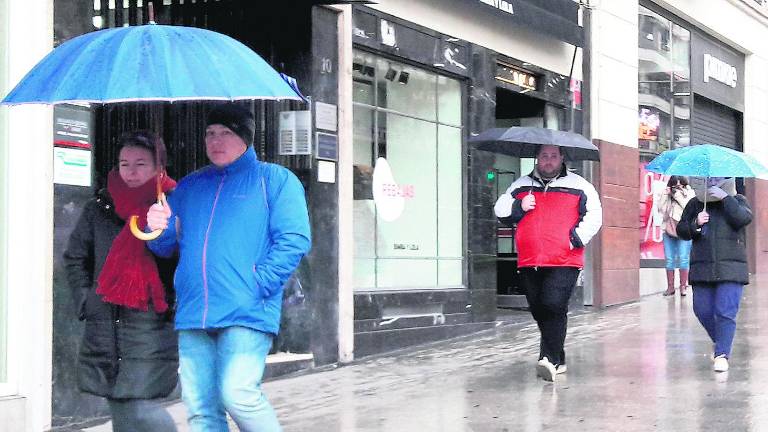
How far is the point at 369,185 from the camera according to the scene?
36.4ft

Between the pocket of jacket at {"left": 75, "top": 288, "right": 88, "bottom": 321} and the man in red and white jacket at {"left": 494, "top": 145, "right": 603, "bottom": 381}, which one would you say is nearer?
the pocket of jacket at {"left": 75, "top": 288, "right": 88, "bottom": 321}

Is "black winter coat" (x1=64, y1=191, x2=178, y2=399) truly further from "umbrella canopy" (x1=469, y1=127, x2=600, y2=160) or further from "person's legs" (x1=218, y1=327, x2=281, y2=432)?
"umbrella canopy" (x1=469, y1=127, x2=600, y2=160)

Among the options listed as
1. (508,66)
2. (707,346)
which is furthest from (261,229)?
(508,66)

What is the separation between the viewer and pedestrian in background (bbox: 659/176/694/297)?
52.6 feet

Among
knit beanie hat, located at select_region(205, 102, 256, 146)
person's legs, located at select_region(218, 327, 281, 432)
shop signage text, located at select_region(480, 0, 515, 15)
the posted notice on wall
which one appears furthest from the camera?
shop signage text, located at select_region(480, 0, 515, 15)

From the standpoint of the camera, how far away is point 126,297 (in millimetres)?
5297

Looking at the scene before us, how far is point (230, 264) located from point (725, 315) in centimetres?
554

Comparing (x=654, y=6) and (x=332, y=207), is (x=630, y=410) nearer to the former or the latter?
(x=332, y=207)

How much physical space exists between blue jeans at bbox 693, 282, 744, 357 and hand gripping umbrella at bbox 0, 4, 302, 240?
5.53m

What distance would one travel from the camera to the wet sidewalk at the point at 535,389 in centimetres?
738

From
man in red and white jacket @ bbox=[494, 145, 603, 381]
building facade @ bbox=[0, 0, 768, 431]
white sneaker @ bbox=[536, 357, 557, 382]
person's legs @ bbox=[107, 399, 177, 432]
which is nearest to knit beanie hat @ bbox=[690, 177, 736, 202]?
man in red and white jacket @ bbox=[494, 145, 603, 381]

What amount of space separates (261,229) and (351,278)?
208 inches

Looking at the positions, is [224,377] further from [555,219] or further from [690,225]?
[690,225]

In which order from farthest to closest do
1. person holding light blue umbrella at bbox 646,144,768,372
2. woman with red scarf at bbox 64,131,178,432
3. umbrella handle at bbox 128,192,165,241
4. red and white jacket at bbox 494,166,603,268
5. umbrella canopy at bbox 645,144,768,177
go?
person holding light blue umbrella at bbox 646,144,768,372, umbrella canopy at bbox 645,144,768,177, red and white jacket at bbox 494,166,603,268, woman with red scarf at bbox 64,131,178,432, umbrella handle at bbox 128,192,165,241
